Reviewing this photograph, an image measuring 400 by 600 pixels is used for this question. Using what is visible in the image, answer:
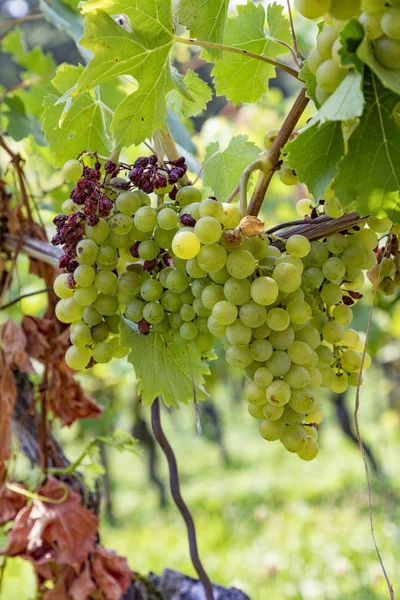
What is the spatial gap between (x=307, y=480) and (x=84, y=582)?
15.5 feet

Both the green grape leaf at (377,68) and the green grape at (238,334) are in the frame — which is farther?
the green grape at (238,334)

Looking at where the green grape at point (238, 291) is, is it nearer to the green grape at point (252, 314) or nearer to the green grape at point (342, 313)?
the green grape at point (252, 314)

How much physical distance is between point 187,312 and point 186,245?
87 millimetres

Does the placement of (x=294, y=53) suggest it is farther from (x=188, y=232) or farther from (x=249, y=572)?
(x=249, y=572)

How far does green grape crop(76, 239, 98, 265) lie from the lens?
1.81ft

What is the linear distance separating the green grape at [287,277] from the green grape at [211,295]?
0.05 metres

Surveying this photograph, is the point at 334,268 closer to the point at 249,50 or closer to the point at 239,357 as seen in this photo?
the point at 239,357

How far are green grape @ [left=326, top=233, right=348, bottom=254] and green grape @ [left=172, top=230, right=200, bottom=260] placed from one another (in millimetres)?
143

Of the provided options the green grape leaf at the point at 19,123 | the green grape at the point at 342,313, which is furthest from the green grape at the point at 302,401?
the green grape leaf at the point at 19,123

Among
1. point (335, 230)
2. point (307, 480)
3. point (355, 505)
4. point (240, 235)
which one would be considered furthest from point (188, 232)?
point (307, 480)

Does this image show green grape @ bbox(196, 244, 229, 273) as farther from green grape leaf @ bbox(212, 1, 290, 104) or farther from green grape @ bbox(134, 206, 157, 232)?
green grape leaf @ bbox(212, 1, 290, 104)

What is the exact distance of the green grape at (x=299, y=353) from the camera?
539 mm

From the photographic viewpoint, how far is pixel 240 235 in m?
0.51

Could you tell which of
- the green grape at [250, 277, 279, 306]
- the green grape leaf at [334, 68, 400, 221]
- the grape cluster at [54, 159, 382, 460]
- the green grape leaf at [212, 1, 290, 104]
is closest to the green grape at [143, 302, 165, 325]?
the grape cluster at [54, 159, 382, 460]
